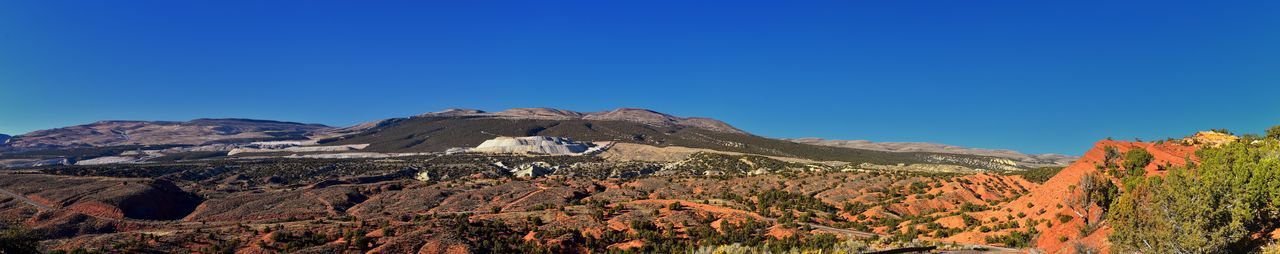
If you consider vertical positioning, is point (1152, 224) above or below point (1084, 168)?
below

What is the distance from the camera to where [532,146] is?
474 ft

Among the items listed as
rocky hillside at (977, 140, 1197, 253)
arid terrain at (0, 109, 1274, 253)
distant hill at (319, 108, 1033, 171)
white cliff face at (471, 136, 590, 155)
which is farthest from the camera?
distant hill at (319, 108, 1033, 171)

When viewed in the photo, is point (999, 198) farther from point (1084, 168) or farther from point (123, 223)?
point (123, 223)

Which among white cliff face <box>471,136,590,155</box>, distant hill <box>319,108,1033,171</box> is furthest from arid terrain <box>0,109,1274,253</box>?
distant hill <box>319,108,1033,171</box>

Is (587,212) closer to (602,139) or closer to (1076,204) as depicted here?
(1076,204)

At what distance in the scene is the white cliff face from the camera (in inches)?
5556

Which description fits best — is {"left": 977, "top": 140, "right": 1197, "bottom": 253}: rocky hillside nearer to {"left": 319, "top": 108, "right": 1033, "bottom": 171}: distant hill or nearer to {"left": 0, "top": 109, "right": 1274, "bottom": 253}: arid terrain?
{"left": 0, "top": 109, "right": 1274, "bottom": 253}: arid terrain

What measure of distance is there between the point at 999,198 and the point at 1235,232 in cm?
2838

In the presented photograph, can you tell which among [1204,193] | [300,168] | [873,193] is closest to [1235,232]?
[1204,193]

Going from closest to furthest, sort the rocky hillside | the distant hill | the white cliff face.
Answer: the rocky hillside, the white cliff face, the distant hill

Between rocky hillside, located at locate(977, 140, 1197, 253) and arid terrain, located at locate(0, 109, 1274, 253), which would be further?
arid terrain, located at locate(0, 109, 1274, 253)

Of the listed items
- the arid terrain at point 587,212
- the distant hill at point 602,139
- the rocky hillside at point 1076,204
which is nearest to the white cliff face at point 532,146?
the distant hill at point 602,139

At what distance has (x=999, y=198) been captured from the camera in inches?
1743

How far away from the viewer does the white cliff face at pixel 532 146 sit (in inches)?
5556
